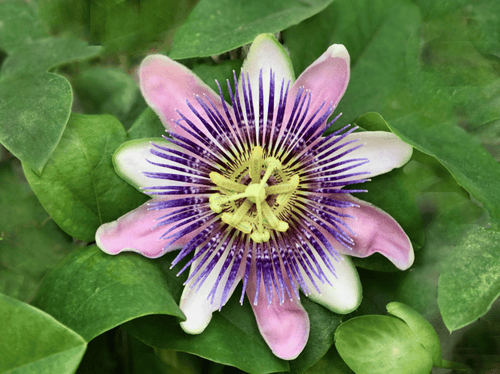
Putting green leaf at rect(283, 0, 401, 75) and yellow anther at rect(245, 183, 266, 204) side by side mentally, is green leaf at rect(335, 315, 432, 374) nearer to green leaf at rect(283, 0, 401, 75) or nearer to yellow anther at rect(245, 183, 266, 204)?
yellow anther at rect(245, 183, 266, 204)

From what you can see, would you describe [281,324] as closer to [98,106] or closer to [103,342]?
[103,342]

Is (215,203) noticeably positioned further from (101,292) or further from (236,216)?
(101,292)

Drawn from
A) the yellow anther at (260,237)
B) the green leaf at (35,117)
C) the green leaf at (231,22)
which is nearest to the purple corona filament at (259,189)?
the yellow anther at (260,237)

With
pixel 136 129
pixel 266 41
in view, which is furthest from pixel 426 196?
→ pixel 136 129

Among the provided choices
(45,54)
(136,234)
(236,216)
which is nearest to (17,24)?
(45,54)

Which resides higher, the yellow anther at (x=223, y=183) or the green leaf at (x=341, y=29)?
the green leaf at (x=341, y=29)

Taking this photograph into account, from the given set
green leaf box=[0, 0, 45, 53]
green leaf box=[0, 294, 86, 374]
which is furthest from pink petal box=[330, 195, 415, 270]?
green leaf box=[0, 0, 45, 53]

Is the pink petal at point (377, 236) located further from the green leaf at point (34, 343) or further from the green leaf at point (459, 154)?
the green leaf at point (34, 343)
